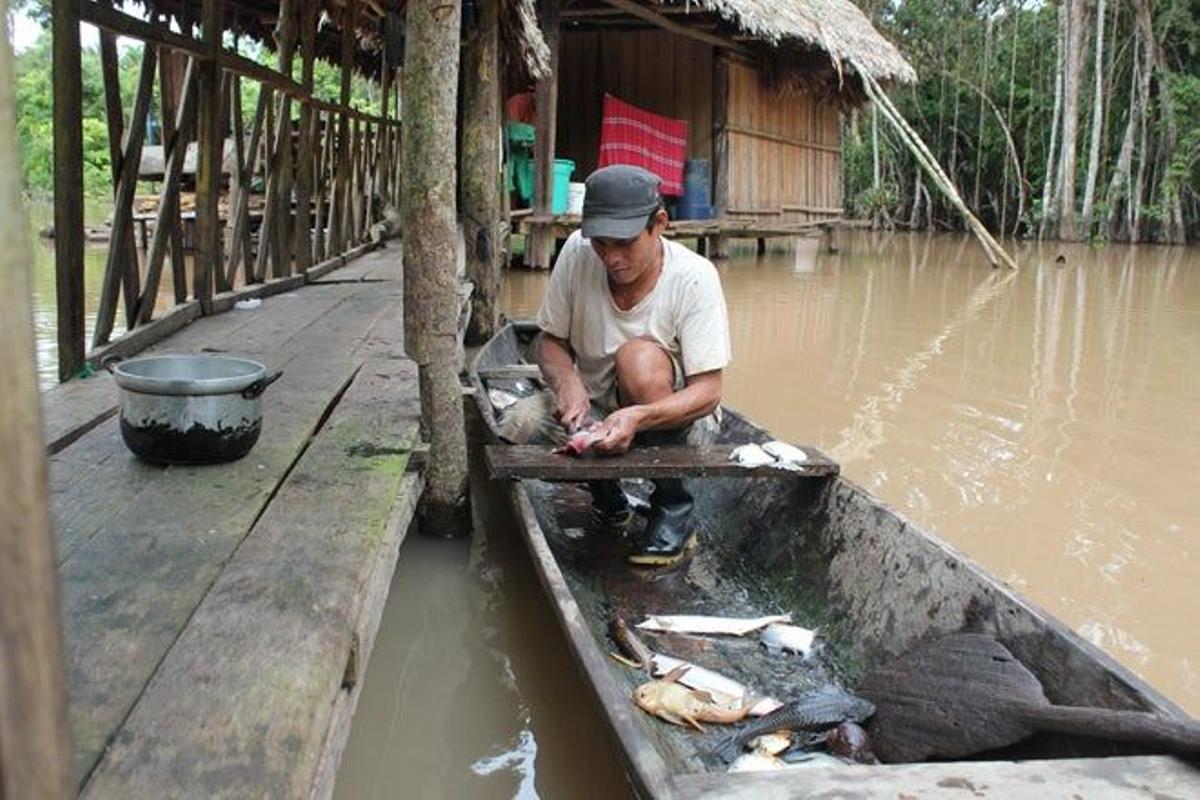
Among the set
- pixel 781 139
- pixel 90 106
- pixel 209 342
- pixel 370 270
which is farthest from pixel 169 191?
pixel 90 106

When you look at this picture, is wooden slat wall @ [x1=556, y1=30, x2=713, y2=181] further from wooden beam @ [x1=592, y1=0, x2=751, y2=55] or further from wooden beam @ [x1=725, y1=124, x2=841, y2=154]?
wooden beam @ [x1=725, y1=124, x2=841, y2=154]

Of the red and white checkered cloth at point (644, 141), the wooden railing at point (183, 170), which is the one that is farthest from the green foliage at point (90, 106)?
the wooden railing at point (183, 170)

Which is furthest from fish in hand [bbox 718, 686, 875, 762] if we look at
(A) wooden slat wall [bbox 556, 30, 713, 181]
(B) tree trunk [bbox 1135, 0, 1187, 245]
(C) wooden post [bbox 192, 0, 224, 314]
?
(B) tree trunk [bbox 1135, 0, 1187, 245]

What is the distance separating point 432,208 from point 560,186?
29.5 ft

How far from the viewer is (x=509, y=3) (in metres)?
7.57

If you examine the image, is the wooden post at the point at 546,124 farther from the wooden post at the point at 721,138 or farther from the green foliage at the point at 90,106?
the green foliage at the point at 90,106

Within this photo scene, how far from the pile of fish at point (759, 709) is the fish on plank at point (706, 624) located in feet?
0.22

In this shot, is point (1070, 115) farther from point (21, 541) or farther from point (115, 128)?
point (21, 541)

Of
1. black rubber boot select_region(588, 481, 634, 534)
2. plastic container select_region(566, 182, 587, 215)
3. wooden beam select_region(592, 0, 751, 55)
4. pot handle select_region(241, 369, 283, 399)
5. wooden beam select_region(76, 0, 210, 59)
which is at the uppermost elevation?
wooden beam select_region(592, 0, 751, 55)

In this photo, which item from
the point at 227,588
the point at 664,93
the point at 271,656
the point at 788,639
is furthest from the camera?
the point at 664,93

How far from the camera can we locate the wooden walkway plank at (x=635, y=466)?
3439 millimetres

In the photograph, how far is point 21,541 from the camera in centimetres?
59

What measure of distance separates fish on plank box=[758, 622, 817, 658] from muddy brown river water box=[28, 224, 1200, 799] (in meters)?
0.65

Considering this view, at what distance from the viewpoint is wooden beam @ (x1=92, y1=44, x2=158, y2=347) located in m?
4.37
